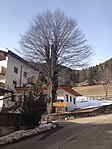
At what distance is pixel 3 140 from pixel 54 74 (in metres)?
18.9

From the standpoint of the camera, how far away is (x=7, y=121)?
19.1 metres

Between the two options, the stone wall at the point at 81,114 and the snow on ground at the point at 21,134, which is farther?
the stone wall at the point at 81,114

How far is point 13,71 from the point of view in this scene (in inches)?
1692

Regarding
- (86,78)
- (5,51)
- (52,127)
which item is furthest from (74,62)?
(86,78)

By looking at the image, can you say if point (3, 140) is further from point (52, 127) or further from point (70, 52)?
point (70, 52)

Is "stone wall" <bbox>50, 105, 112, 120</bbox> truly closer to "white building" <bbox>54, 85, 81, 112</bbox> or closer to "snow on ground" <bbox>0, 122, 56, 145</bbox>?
"white building" <bbox>54, 85, 81, 112</bbox>

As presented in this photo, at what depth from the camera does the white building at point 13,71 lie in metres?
40.5

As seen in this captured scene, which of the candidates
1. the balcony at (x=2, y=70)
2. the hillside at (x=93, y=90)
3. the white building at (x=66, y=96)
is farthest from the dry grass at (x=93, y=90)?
the balcony at (x=2, y=70)

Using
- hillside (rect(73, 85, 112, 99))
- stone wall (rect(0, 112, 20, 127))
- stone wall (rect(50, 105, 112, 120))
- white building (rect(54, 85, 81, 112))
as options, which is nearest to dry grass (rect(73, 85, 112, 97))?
hillside (rect(73, 85, 112, 99))

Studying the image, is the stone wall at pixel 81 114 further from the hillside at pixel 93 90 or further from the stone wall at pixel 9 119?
the hillside at pixel 93 90

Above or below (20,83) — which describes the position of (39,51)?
above

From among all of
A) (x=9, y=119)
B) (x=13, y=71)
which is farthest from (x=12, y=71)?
(x=9, y=119)

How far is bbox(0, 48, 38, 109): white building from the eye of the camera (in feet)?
133

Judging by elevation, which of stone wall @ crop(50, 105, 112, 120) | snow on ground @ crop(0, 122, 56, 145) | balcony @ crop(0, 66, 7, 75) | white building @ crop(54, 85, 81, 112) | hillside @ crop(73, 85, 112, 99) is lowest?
snow on ground @ crop(0, 122, 56, 145)
